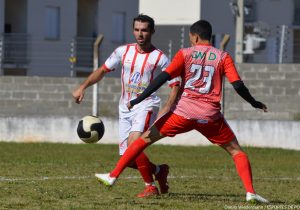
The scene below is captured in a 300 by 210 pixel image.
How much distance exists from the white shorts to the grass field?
2.09 feet

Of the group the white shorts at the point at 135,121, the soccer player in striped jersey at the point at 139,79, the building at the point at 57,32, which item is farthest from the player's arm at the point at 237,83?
the building at the point at 57,32

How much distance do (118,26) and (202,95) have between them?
35604mm

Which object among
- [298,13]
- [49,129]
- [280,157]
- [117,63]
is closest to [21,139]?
[49,129]

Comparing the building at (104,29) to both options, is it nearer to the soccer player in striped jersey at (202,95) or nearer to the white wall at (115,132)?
the white wall at (115,132)

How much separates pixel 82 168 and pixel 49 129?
6059 millimetres

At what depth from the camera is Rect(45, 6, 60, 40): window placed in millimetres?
43000

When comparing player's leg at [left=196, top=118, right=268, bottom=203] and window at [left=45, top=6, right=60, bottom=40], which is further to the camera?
window at [left=45, top=6, right=60, bottom=40]

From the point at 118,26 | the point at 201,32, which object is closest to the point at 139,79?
the point at 201,32

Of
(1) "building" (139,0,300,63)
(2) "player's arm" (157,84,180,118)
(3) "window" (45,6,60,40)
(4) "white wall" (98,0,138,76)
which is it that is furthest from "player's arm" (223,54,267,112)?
(4) "white wall" (98,0,138,76)

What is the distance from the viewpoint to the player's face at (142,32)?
12945 mm

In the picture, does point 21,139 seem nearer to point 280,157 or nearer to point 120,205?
point 280,157

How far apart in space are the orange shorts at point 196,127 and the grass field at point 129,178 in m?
0.70

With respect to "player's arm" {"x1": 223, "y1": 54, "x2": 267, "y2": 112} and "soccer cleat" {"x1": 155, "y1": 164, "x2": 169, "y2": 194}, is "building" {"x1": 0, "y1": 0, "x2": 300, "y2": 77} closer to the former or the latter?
"soccer cleat" {"x1": 155, "y1": 164, "x2": 169, "y2": 194}

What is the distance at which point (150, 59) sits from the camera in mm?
13102
